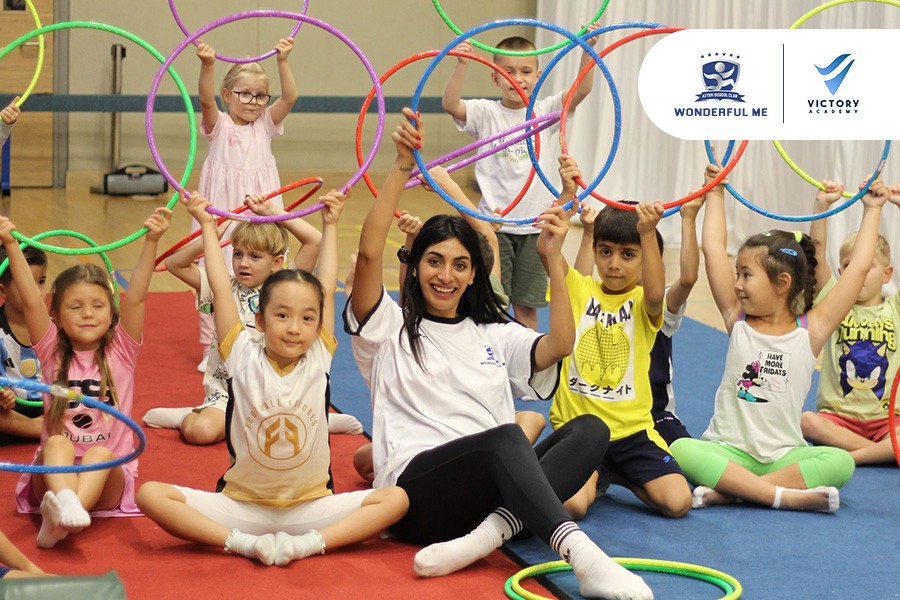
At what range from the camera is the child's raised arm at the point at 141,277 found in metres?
3.43

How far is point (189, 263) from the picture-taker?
4688mm

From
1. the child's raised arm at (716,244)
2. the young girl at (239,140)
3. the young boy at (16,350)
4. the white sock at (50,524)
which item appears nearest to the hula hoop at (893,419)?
the child's raised arm at (716,244)

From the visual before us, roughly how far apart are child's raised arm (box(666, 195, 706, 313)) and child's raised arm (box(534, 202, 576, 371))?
0.48 metres

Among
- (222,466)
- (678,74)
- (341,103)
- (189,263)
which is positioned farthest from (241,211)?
(341,103)

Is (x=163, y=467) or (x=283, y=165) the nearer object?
(x=163, y=467)

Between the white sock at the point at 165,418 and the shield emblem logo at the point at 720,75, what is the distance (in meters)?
2.24

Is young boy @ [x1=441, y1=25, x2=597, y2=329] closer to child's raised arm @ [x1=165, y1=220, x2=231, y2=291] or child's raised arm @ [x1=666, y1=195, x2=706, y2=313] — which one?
child's raised arm @ [x1=165, y1=220, x2=231, y2=291]

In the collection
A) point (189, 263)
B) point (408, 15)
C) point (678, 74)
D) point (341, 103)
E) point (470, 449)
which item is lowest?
point (470, 449)

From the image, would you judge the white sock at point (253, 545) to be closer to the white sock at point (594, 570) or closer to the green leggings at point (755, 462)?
the white sock at point (594, 570)

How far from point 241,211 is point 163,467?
1223 mm

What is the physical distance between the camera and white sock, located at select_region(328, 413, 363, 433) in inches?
177

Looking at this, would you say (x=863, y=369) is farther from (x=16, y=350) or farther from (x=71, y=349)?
(x=16, y=350)

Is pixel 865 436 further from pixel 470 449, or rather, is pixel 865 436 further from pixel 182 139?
pixel 182 139

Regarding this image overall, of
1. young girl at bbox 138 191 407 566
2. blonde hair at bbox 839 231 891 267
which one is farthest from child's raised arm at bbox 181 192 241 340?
blonde hair at bbox 839 231 891 267
